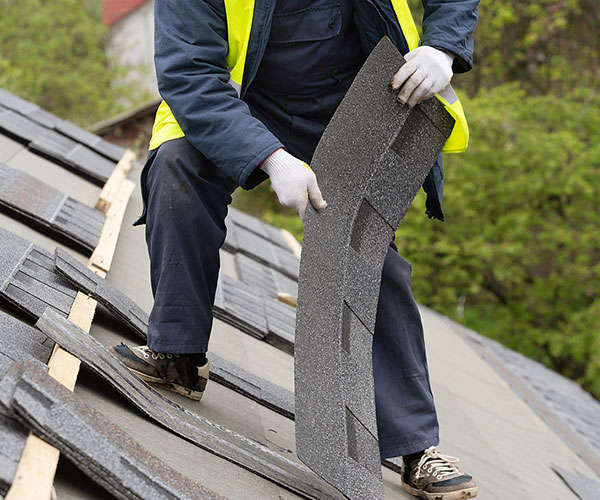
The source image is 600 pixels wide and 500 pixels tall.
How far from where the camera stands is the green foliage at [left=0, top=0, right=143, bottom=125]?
2083 cm

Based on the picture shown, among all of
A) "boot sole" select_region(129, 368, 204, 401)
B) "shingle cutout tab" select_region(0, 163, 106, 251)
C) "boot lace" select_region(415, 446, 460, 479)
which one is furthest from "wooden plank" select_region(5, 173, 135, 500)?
"boot lace" select_region(415, 446, 460, 479)

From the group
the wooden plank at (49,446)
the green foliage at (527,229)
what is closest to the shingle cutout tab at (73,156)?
the wooden plank at (49,446)

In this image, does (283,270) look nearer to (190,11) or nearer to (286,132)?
(286,132)

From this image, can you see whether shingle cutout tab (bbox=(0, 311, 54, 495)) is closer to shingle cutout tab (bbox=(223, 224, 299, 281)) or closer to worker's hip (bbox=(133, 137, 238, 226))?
worker's hip (bbox=(133, 137, 238, 226))

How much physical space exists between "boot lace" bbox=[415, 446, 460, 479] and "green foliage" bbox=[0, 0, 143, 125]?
19274mm

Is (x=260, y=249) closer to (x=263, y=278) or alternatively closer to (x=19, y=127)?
(x=263, y=278)

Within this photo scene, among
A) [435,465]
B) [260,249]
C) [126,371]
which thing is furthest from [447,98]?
[260,249]

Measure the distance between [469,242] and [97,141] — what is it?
6.88m

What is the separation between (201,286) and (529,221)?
404 inches

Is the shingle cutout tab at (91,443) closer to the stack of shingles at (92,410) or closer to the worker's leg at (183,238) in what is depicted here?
the stack of shingles at (92,410)

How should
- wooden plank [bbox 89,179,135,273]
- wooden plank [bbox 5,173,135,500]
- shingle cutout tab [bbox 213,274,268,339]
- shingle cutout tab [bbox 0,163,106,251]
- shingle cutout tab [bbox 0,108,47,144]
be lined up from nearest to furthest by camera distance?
1. wooden plank [bbox 5,173,135,500]
2. wooden plank [bbox 89,179,135,273]
3. shingle cutout tab [bbox 0,163,106,251]
4. shingle cutout tab [bbox 213,274,268,339]
5. shingle cutout tab [bbox 0,108,47,144]

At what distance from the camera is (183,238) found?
212 centimetres

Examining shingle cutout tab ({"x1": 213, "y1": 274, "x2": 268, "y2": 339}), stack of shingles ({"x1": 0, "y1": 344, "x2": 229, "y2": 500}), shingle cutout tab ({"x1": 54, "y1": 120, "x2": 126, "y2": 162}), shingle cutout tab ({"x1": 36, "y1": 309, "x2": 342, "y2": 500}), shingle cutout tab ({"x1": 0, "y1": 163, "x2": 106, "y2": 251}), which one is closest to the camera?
stack of shingles ({"x1": 0, "y1": 344, "x2": 229, "y2": 500})

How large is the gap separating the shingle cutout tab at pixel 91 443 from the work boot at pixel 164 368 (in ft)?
2.45
